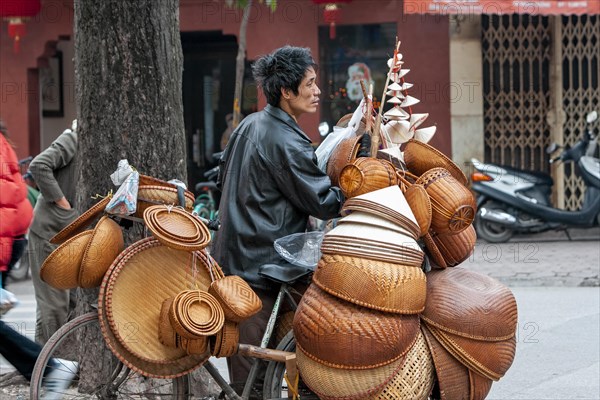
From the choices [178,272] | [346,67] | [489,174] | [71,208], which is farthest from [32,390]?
[346,67]

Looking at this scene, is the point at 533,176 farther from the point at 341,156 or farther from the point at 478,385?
the point at 478,385

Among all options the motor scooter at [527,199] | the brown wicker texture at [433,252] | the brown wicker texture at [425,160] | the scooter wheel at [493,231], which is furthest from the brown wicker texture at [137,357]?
the scooter wheel at [493,231]

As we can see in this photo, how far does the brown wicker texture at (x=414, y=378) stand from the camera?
4.00 m

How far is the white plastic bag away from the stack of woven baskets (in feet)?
1.50

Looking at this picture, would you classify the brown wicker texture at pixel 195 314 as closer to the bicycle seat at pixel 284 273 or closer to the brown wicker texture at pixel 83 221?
the bicycle seat at pixel 284 273

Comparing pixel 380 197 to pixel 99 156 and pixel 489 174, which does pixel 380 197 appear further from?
pixel 489 174

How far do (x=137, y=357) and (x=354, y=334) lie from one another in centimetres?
93

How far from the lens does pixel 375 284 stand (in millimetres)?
3906

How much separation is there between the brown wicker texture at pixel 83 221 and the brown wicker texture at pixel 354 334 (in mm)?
1025

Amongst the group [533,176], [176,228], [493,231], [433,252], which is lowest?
[493,231]

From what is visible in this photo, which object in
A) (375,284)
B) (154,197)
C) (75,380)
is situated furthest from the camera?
(75,380)

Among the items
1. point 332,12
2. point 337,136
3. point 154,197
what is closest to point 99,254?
point 154,197

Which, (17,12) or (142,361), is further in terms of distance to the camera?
(17,12)

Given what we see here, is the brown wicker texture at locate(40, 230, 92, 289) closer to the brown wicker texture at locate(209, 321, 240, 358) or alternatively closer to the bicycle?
the bicycle
